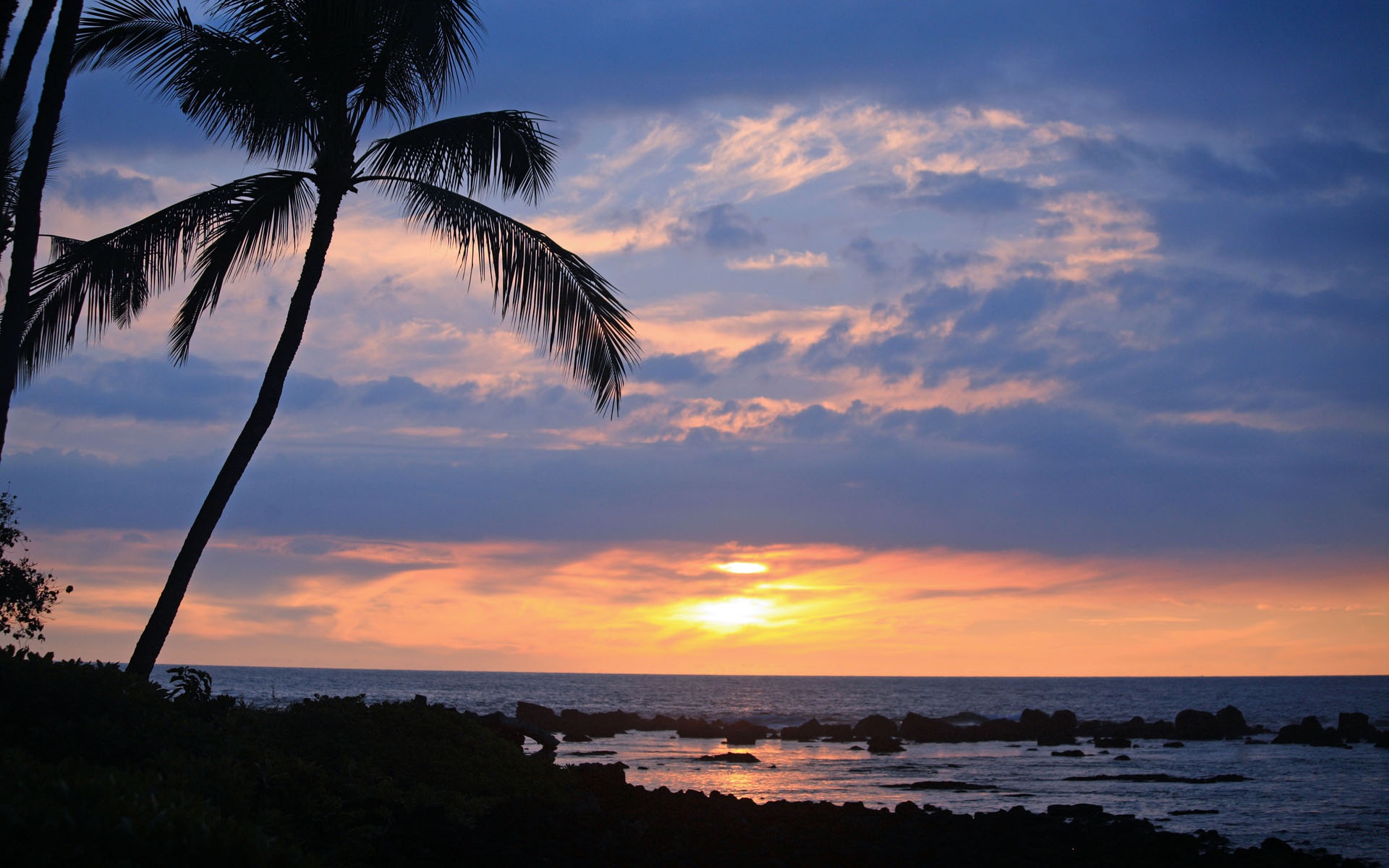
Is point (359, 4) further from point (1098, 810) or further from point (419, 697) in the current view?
point (1098, 810)

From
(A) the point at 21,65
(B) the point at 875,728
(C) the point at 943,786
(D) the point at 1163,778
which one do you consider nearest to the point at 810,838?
(A) the point at 21,65

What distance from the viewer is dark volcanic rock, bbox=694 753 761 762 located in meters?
34.4

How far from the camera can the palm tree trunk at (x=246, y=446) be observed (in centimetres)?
1123

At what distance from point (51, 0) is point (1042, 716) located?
53.5 metres

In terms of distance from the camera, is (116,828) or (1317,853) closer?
(116,828)

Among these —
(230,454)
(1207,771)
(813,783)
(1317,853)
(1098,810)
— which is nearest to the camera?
(230,454)

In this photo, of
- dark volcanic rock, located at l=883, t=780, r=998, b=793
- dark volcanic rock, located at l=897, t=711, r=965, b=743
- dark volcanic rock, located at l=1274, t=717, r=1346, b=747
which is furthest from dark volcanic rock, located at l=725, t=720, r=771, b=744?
dark volcanic rock, located at l=1274, t=717, r=1346, b=747

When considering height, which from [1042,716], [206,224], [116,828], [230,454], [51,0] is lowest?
[1042,716]

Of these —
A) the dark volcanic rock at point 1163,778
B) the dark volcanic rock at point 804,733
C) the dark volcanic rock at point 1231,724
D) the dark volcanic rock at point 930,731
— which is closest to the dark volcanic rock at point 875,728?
the dark volcanic rock at point 930,731

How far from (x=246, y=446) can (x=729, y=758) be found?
26.8 metres

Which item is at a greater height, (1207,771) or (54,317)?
(54,317)

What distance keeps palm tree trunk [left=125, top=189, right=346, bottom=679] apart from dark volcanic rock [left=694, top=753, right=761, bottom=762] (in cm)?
2535

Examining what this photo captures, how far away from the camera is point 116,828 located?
481 centimetres

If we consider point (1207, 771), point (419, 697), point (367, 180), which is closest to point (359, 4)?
point (367, 180)
